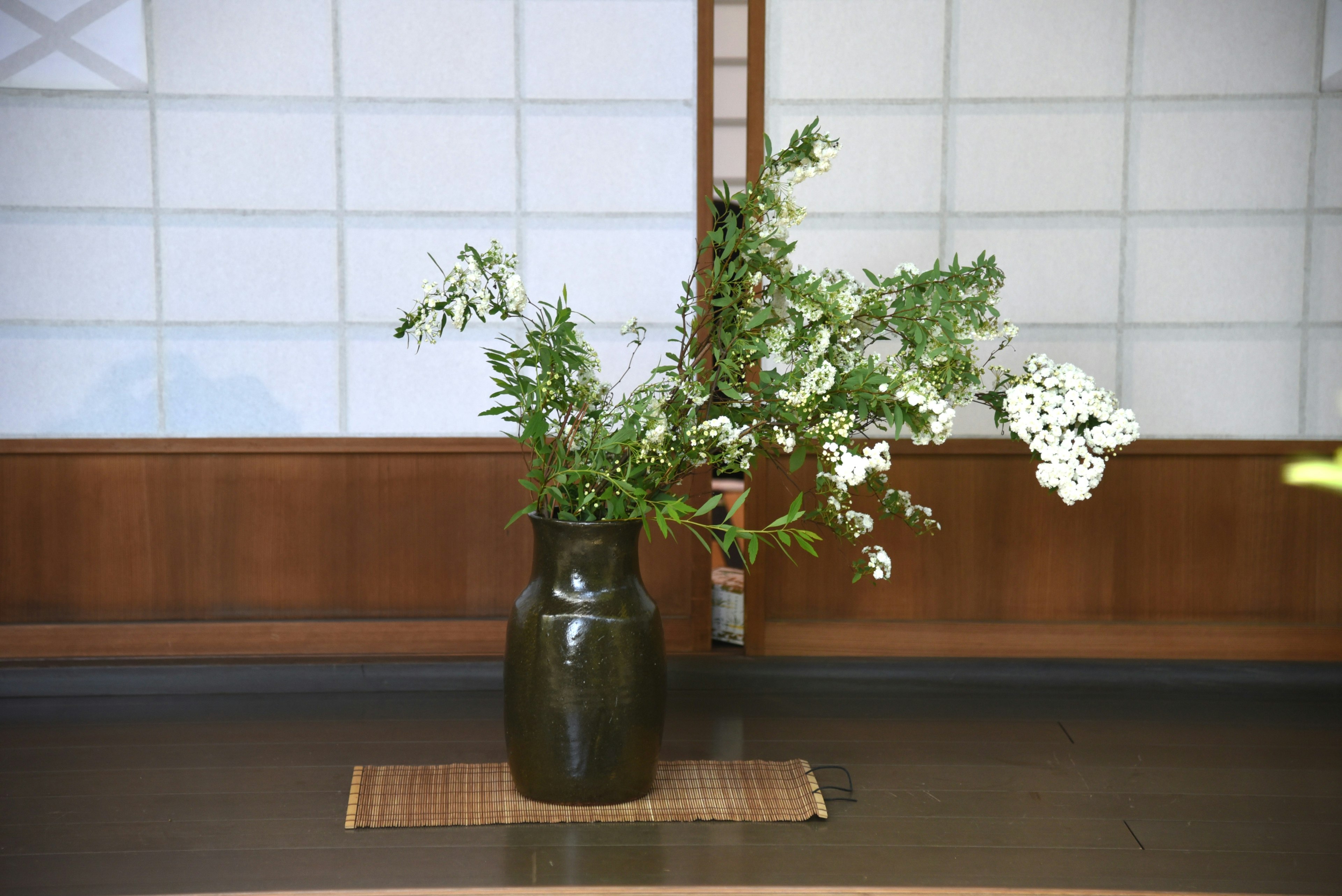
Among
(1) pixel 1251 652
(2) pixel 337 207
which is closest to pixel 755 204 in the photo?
(2) pixel 337 207

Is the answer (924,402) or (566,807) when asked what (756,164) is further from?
(566,807)

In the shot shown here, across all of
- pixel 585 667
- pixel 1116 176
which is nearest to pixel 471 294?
pixel 585 667

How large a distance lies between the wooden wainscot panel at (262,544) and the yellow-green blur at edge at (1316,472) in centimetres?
152

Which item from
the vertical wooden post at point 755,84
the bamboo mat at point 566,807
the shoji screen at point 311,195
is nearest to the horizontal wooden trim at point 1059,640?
the bamboo mat at point 566,807

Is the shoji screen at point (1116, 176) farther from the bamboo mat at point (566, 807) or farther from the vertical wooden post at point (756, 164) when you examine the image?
the bamboo mat at point (566, 807)

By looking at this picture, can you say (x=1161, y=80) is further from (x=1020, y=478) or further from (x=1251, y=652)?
(x=1251, y=652)

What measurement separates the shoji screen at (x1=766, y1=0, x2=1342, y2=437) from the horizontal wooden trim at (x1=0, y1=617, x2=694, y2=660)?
136cm

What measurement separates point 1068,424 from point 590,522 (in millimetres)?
822

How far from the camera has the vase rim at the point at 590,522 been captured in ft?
6.02

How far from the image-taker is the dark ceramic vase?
1.84 metres

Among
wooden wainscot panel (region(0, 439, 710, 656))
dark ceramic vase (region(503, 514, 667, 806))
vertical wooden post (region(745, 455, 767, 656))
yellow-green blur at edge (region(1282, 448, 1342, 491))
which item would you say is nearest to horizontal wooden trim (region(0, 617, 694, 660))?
wooden wainscot panel (region(0, 439, 710, 656))

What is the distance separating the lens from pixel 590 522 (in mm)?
1842

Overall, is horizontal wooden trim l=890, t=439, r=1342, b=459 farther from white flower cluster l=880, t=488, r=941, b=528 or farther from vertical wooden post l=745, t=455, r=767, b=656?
white flower cluster l=880, t=488, r=941, b=528

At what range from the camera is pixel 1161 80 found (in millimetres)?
2686
